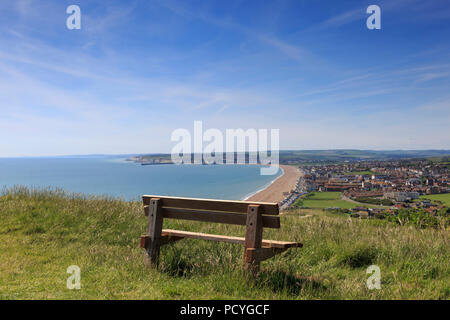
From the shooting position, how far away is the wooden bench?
360 centimetres

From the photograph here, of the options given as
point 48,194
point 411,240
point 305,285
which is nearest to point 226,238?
point 305,285

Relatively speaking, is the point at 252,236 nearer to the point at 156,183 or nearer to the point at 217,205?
the point at 217,205

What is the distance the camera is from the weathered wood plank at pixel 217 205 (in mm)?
3587

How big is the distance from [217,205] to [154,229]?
0.99 metres

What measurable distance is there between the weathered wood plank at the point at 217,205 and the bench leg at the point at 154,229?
0.11m

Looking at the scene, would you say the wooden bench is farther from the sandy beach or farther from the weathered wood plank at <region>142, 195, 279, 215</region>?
the sandy beach

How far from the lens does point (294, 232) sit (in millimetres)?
6129

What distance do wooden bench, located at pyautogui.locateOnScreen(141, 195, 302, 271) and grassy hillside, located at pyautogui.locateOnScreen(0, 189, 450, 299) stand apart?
244mm

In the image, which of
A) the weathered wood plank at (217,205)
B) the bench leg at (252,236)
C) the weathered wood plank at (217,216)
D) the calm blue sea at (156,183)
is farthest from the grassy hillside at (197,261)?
the calm blue sea at (156,183)

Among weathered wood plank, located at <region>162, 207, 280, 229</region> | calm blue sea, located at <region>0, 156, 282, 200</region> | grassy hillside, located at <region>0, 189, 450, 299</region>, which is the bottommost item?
calm blue sea, located at <region>0, 156, 282, 200</region>

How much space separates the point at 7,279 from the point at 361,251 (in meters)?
5.00

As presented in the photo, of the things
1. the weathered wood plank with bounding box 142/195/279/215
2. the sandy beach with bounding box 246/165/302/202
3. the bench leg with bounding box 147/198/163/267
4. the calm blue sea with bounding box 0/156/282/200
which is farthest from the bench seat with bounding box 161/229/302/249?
the sandy beach with bounding box 246/165/302/202

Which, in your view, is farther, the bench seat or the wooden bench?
the bench seat
